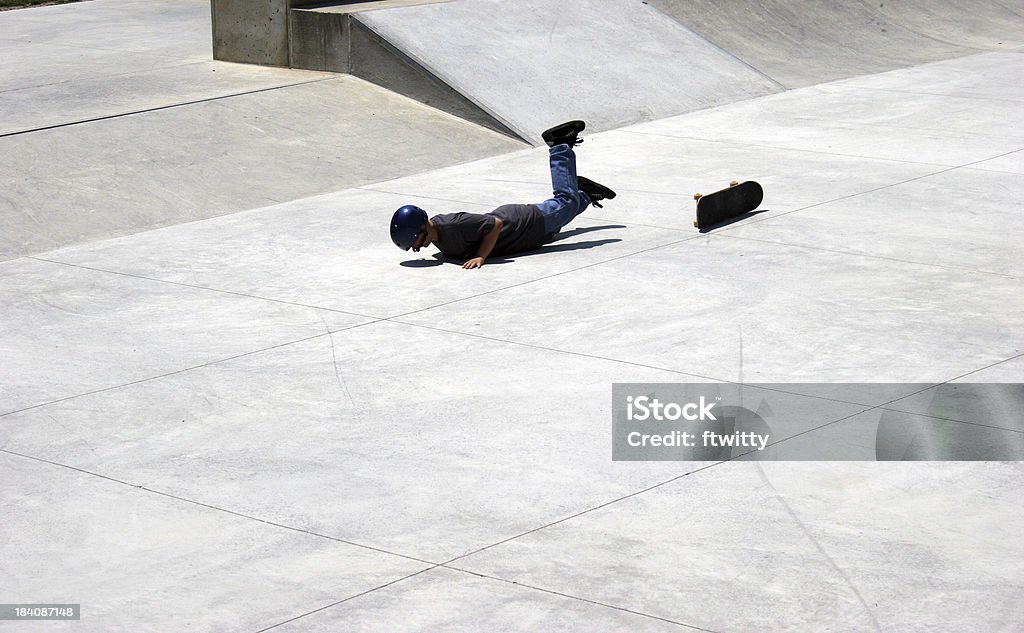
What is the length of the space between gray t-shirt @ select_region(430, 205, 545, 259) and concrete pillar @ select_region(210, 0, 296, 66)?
257 inches

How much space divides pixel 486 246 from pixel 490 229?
0.12 metres

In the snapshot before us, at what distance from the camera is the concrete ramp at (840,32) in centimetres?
1672

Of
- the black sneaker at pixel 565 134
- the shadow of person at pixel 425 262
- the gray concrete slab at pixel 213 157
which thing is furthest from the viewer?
the gray concrete slab at pixel 213 157

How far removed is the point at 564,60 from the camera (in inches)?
574

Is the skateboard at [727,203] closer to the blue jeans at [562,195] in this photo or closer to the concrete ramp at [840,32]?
the blue jeans at [562,195]

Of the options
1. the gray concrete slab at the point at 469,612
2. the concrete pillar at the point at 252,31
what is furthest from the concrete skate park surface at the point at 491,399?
the concrete pillar at the point at 252,31

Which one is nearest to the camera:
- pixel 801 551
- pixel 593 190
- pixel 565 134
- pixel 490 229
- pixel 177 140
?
pixel 801 551

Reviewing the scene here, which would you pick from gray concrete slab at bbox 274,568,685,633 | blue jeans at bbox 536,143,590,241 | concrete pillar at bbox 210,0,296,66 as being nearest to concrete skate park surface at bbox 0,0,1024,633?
gray concrete slab at bbox 274,568,685,633

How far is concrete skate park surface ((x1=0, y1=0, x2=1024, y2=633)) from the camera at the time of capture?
4594mm

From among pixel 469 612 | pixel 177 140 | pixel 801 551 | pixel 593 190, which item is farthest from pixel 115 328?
pixel 801 551

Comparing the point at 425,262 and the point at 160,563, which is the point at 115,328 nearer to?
the point at 425,262

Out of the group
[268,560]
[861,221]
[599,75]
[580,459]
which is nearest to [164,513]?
[268,560]

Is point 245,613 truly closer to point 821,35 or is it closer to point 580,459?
point 580,459

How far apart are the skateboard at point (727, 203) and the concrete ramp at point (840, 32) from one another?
241 inches
